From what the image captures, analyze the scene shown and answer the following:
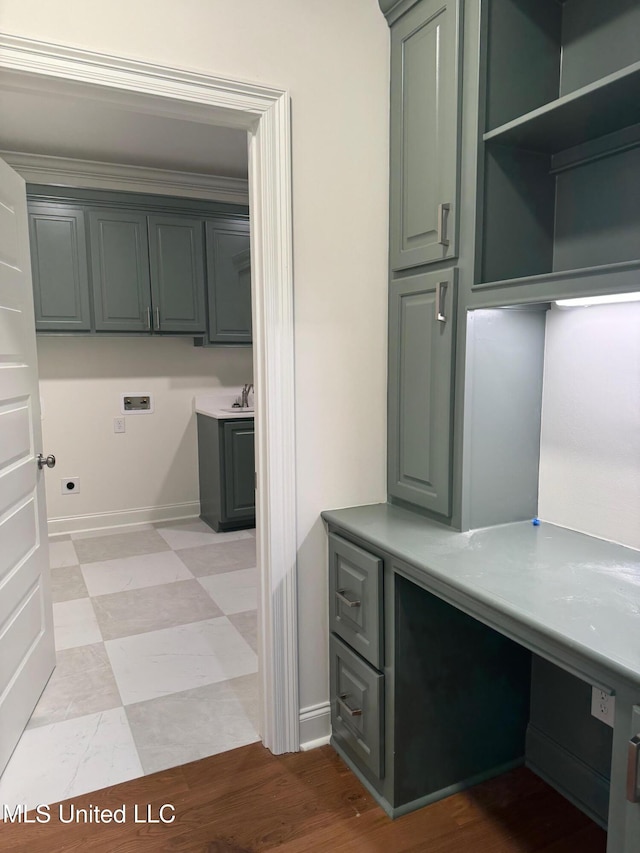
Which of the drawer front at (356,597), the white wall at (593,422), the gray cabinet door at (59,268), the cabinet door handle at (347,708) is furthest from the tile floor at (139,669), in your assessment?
the gray cabinet door at (59,268)

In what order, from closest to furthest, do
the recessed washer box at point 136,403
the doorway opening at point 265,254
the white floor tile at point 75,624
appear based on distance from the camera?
the doorway opening at point 265,254 → the white floor tile at point 75,624 → the recessed washer box at point 136,403

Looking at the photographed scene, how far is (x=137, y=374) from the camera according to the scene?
457cm

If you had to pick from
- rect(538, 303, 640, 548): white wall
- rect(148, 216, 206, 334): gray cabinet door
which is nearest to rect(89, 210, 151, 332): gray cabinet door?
rect(148, 216, 206, 334): gray cabinet door

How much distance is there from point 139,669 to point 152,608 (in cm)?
60

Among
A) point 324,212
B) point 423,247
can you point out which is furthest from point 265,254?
point 423,247

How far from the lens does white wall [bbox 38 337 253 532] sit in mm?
4363

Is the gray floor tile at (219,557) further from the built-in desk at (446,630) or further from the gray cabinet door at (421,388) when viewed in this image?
the gray cabinet door at (421,388)

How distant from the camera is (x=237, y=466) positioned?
4352mm

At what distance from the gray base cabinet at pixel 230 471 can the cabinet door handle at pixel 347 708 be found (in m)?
2.44

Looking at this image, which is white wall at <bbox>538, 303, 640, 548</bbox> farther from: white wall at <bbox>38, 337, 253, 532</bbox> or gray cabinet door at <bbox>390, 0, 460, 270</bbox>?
white wall at <bbox>38, 337, 253, 532</bbox>

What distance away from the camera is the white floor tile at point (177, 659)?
2.52m

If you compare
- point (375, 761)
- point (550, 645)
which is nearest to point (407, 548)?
point (550, 645)

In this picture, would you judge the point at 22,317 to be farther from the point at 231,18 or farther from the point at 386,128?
the point at 386,128

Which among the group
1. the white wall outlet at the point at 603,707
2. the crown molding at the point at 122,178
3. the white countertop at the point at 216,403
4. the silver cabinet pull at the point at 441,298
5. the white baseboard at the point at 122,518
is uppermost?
the crown molding at the point at 122,178
